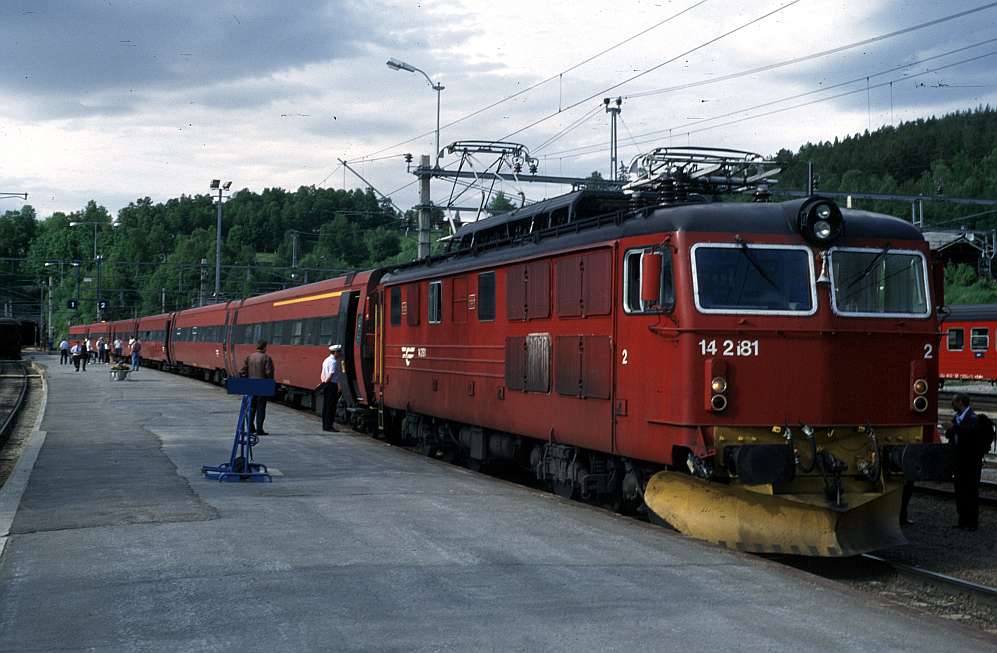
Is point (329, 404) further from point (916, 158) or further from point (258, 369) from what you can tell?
point (916, 158)

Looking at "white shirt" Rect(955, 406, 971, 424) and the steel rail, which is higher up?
"white shirt" Rect(955, 406, 971, 424)

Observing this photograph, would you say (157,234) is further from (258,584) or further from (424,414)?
(258,584)

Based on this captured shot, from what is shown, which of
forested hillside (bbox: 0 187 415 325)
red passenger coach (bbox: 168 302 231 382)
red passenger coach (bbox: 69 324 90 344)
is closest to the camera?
red passenger coach (bbox: 168 302 231 382)

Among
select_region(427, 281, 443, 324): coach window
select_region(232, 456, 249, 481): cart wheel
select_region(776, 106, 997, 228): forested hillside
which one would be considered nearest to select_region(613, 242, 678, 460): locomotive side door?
select_region(232, 456, 249, 481): cart wheel

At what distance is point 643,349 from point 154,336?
54037 mm

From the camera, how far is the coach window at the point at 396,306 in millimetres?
18828

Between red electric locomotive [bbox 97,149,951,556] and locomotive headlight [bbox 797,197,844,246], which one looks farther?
locomotive headlight [bbox 797,197,844,246]

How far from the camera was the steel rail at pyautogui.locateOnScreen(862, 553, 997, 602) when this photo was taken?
8922mm

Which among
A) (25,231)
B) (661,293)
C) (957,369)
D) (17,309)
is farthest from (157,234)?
(661,293)

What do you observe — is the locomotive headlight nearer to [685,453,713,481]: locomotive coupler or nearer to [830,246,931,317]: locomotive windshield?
[830,246,931,317]: locomotive windshield

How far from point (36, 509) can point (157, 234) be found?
101 meters

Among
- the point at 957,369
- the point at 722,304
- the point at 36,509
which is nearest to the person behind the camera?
the point at 722,304

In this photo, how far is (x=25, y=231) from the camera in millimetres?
131250

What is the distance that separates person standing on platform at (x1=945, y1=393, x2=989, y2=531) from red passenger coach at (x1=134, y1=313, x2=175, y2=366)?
1854 inches
